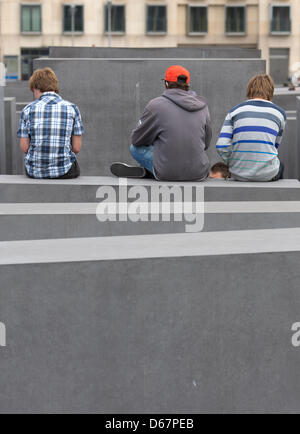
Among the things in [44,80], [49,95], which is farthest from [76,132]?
[44,80]

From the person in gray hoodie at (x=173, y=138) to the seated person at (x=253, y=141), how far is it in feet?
0.68

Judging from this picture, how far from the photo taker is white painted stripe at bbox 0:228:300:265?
138 inches

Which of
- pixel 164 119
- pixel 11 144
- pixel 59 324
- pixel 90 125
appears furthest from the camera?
pixel 90 125

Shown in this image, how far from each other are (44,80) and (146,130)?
3.10 ft

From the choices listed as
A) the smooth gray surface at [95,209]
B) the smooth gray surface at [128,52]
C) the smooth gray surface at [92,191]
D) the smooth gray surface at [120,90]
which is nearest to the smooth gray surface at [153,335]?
the smooth gray surface at [95,209]

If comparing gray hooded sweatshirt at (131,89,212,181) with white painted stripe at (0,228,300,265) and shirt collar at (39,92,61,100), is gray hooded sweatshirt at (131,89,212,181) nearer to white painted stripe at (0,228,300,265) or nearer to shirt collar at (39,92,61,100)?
shirt collar at (39,92,61,100)

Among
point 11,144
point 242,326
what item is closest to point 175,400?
point 242,326

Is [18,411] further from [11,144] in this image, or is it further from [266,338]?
[11,144]

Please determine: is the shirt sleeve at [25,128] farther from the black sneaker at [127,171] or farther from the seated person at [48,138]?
the black sneaker at [127,171]

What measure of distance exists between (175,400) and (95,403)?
34cm

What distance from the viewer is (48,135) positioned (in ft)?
21.8

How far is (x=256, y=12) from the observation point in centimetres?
5497

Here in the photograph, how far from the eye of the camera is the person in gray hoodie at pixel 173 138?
648 centimetres

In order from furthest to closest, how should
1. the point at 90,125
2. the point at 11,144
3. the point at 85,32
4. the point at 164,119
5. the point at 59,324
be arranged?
the point at 85,32
the point at 90,125
the point at 11,144
the point at 164,119
the point at 59,324
